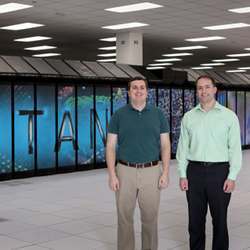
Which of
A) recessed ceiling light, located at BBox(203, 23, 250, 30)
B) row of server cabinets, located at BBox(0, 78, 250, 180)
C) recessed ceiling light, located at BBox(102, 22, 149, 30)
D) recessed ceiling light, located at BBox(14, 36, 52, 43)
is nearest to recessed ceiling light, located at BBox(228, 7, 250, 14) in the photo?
recessed ceiling light, located at BBox(203, 23, 250, 30)

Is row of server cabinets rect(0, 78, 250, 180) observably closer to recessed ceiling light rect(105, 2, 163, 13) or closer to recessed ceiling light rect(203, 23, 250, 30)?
recessed ceiling light rect(105, 2, 163, 13)

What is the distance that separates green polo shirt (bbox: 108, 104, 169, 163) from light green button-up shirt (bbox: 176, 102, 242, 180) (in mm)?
342

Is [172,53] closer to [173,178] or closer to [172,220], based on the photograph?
[173,178]

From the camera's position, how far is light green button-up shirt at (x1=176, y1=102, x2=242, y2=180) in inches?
185

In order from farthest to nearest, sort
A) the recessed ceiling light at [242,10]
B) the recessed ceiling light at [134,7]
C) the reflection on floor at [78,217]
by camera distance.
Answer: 1. the recessed ceiling light at [242,10]
2. the recessed ceiling light at [134,7]
3. the reflection on floor at [78,217]

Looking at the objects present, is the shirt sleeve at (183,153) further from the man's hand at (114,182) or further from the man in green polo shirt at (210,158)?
the man's hand at (114,182)

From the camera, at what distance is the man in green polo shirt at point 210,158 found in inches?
184

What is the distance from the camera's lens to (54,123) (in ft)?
44.8

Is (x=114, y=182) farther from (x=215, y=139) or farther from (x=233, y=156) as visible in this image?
(x=233, y=156)

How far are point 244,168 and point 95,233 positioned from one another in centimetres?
867

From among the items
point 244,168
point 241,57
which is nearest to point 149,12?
point 244,168

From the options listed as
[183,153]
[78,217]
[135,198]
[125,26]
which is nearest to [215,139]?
[183,153]

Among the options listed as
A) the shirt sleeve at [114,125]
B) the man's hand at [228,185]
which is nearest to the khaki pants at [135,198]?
the shirt sleeve at [114,125]

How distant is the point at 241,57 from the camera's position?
91.4 feet
